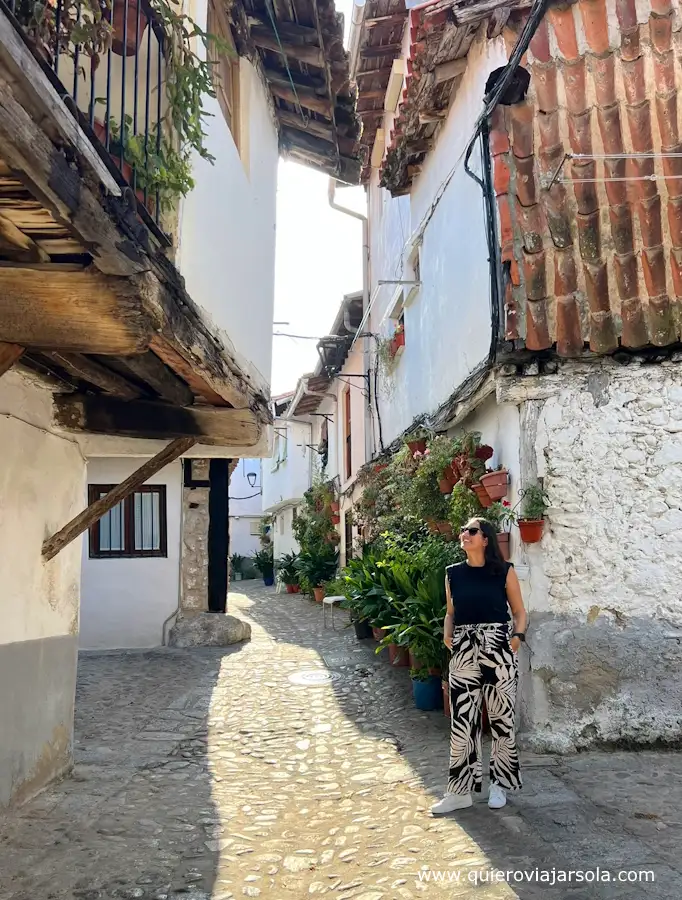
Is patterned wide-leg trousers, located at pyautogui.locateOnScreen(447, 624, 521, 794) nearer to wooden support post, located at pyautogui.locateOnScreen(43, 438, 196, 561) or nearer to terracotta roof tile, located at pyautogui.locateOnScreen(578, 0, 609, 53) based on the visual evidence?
wooden support post, located at pyautogui.locateOnScreen(43, 438, 196, 561)

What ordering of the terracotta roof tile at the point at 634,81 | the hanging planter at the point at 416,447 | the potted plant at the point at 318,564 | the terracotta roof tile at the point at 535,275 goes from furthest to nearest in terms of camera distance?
the potted plant at the point at 318,564
the hanging planter at the point at 416,447
the terracotta roof tile at the point at 634,81
the terracotta roof tile at the point at 535,275

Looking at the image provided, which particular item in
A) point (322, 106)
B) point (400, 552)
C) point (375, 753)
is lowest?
point (375, 753)

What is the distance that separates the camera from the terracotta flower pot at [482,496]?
5.45m

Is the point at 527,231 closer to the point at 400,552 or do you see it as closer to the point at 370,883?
the point at 400,552

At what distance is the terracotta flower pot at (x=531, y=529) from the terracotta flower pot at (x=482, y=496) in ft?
1.91

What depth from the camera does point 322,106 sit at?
6727mm

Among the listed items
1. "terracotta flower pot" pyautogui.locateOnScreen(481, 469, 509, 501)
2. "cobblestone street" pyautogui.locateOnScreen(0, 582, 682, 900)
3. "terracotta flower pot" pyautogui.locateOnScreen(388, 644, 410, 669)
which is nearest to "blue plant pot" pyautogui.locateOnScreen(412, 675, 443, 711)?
"cobblestone street" pyautogui.locateOnScreen(0, 582, 682, 900)

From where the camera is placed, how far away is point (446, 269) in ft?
23.8

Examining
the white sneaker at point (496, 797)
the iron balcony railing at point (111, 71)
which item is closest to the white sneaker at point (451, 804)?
the white sneaker at point (496, 797)

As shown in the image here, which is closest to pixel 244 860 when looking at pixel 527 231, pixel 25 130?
pixel 25 130

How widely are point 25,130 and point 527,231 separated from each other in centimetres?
419

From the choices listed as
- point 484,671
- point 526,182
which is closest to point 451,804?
point 484,671

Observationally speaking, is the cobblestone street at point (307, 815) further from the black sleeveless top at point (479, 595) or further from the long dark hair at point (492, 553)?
the long dark hair at point (492, 553)

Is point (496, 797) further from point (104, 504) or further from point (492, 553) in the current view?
point (104, 504)
